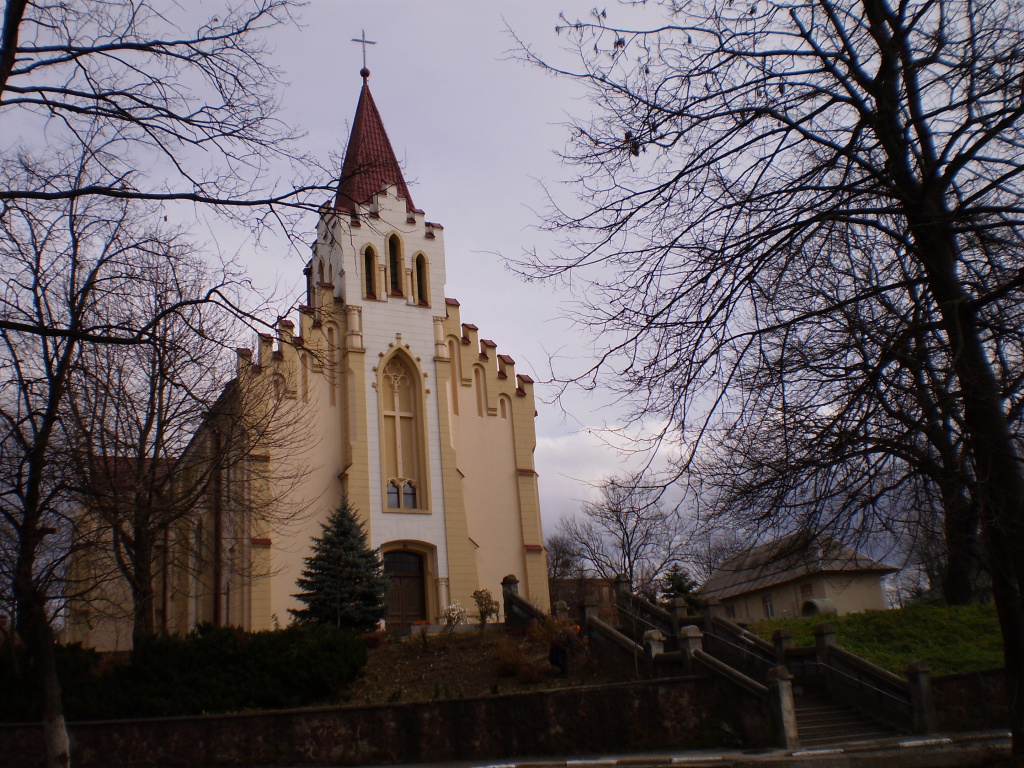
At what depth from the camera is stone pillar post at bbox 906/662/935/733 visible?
1554 centimetres

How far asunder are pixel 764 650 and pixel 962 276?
12.8 meters

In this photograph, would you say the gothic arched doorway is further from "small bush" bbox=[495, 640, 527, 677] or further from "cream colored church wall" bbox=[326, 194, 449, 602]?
"small bush" bbox=[495, 640, 527, 677]

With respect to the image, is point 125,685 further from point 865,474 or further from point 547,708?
point 865,474

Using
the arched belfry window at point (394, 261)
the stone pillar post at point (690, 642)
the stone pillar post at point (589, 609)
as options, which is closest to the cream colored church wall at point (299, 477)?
the arched belfry window at point (394, 261)

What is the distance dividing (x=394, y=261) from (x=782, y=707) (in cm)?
2340

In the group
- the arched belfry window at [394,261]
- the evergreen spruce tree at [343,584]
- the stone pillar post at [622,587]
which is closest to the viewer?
the stone pillar post at [622,587]

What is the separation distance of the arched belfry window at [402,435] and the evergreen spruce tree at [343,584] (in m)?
4.77

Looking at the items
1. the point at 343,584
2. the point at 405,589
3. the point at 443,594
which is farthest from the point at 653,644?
the point at 405,589

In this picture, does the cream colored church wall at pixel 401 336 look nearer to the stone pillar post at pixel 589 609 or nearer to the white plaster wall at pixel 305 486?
the white plaster wall at pixel 305 486

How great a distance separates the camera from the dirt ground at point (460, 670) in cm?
1836

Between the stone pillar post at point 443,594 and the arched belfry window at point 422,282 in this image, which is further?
the arched belfry window at point 422,282

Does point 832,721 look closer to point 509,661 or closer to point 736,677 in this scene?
point 736,677

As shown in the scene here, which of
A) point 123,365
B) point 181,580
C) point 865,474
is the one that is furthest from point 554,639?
point 181,580

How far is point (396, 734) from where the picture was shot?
14203 mm
